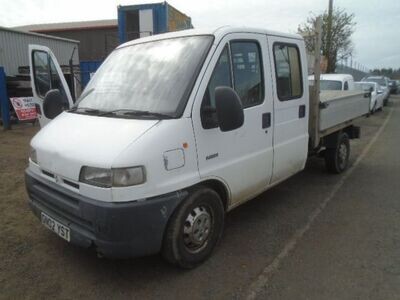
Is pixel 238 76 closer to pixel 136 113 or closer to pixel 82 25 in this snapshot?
pixel 136 113

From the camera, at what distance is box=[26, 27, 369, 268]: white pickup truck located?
2.93m

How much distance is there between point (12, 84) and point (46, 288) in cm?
1293

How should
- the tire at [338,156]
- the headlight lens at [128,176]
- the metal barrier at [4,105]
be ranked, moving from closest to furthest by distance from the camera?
the headlight lens at [128,176], the tire at [338,156], the metal barrier at [4,105]

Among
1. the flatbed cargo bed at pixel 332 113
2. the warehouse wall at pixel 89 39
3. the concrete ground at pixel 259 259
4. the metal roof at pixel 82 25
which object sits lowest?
the concrete ground at pixel 259 259

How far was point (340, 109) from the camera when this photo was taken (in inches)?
247

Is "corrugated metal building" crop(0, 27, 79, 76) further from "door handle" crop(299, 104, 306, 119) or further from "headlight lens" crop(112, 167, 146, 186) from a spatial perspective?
"headlight lens" crop(112, 167, 146, 186)

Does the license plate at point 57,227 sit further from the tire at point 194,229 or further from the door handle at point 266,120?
the door handle at point 266,120

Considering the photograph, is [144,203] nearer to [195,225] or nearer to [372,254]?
[195,225]

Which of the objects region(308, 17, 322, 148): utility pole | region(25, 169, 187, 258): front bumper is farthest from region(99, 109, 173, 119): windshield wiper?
region(308, 17, 322, 148): utility pole

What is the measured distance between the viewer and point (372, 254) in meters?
3.81

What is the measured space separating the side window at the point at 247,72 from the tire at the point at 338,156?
2993mm

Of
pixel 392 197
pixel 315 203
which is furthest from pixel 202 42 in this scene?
pixel 392 197

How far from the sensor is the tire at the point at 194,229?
3227mm

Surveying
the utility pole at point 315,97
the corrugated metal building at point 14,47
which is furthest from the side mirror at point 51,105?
the corrugated metal building at point 14,47
